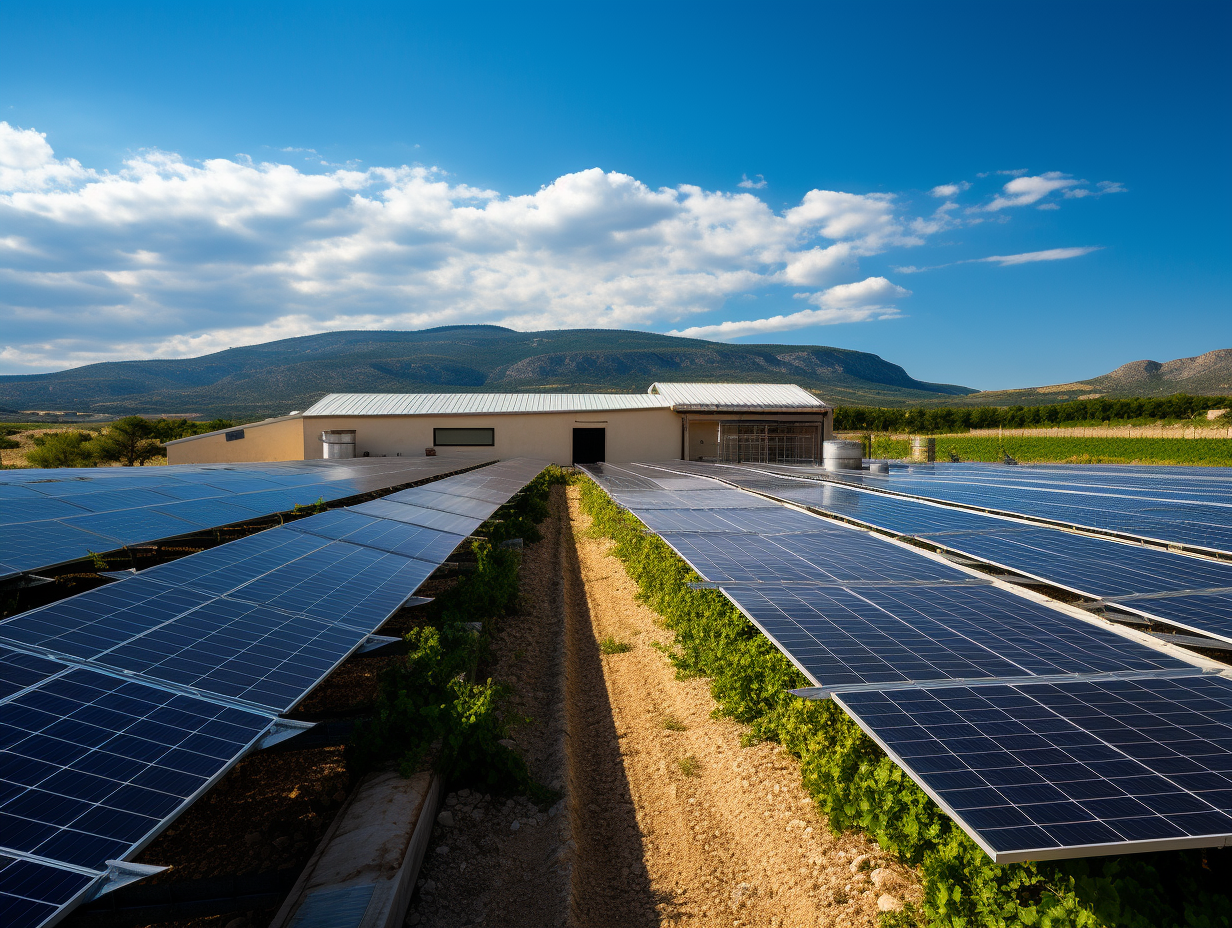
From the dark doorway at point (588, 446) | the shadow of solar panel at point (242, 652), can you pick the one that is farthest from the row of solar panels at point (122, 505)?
the dark doorway at point (588, 446)

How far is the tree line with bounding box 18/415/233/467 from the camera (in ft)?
117

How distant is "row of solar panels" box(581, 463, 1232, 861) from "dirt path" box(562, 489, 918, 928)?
1575mm

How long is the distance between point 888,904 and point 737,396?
115 ft

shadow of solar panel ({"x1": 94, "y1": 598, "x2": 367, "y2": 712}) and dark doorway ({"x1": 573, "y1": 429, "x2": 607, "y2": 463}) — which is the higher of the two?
dark doorway ({"x1": 573, "y1": 429, "x2": 607, "y2": 463})

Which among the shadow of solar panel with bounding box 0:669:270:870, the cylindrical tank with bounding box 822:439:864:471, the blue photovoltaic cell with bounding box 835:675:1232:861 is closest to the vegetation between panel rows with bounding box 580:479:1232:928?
→ the blue photovoltaic cell with bounding box 835:675:1232:861

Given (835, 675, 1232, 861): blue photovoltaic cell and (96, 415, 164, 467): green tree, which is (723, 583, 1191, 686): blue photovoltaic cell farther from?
(96, 415, 164, 467): green tree

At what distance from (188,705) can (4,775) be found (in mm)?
969

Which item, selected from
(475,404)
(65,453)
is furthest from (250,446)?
(475,404)

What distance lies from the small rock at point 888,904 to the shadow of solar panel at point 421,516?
7.91 metres

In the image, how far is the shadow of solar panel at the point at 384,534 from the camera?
8.95 m

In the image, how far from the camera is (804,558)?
9.00 metres

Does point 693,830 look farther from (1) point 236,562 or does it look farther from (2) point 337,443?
(2) point 337,443

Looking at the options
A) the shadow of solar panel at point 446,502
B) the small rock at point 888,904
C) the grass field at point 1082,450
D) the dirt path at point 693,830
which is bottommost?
the dirt path at point 693,830

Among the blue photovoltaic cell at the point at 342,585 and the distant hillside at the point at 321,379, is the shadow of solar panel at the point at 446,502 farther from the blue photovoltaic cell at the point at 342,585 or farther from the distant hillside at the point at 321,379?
the distant hillside at the point at 321,379
